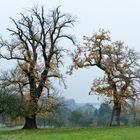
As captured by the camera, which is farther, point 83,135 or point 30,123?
point 30,123

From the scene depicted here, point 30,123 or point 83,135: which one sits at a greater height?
point 30,123

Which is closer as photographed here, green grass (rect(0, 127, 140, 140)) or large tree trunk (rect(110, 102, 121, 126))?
green grass (rect(0, 127, 140, 140))

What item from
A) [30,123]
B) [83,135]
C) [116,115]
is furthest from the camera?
[30,123]

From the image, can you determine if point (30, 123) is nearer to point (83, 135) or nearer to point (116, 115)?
point (116, 115)

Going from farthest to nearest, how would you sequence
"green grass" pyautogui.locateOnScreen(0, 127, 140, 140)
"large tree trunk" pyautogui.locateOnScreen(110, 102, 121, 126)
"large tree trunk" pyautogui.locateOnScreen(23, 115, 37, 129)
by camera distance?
1. "large tree trunk" pyautogui.locateOnScreen(23, 115, 37, 129)
2. "large tree trunk" pyautogui.locateOnScreen(110, 102, 121, 126)
3. "green grass" pyautogui.locateOnScreen(0, 127, 140, 140)

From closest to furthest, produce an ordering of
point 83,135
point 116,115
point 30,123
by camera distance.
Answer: point 83,135 < point 116,115 < point 30,123

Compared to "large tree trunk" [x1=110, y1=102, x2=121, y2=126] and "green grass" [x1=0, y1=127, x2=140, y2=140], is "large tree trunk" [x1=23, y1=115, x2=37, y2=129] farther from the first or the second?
"green grass" [x1=0, y1=127, x2=140, y2=140]

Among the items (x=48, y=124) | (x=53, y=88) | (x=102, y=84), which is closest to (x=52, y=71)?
(x=53, y=88)

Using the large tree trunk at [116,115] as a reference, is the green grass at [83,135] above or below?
below

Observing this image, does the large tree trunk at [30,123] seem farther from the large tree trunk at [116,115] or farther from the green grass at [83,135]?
the green grass at [83,135]

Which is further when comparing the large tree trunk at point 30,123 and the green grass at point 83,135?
the large tree trunk at point 30,123

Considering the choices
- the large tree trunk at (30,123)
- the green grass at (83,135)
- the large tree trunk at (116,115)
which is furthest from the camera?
the large tree trunk at (30,123)

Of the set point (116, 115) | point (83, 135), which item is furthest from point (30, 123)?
point (83, 135)

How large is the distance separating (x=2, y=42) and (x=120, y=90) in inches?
613
